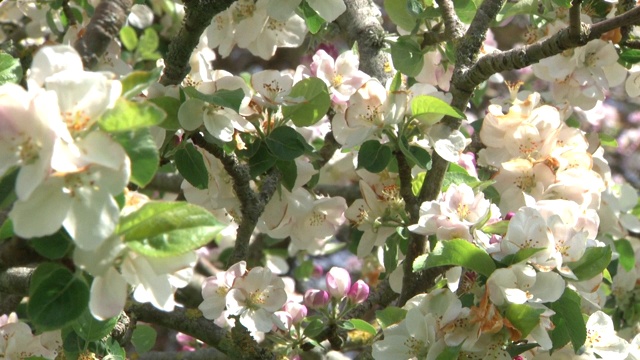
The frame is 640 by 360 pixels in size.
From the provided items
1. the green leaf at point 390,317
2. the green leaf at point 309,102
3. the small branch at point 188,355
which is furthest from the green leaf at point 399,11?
the small branch at point 188,355

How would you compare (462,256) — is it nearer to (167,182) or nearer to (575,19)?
(575,19)

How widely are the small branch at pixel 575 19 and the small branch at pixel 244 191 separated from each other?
2.12 feet

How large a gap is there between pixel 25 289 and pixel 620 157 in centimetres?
402

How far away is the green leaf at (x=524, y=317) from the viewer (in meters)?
1.42

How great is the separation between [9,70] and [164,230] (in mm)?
480

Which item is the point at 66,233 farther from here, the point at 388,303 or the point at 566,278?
the point at 388,303

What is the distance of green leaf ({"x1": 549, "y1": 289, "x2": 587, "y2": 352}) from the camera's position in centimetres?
150

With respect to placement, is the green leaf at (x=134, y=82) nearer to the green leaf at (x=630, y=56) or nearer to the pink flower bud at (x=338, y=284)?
the pink flower bud at (x=338, y=284)

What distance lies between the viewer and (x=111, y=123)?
3.41ft

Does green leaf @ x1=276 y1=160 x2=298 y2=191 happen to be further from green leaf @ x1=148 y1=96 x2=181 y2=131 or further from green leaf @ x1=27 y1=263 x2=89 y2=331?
green leaf @ x1=27 y1=263 x2=89 y2=331

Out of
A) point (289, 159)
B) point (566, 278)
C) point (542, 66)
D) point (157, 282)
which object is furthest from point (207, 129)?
point (542, 66)

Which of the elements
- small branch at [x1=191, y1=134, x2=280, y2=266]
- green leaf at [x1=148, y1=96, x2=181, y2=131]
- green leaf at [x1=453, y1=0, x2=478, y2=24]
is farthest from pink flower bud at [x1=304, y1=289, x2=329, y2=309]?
green leaf at [x1=453, y1=0, x2=478, y2=24]

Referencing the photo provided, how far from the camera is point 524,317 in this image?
56.4 inches

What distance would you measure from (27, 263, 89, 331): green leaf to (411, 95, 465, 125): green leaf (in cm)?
74
